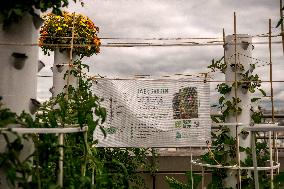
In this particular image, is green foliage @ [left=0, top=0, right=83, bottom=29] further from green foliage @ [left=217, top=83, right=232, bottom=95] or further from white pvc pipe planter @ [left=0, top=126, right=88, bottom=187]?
green foliage @ [left=217, top=83, right=232, bottom=95]

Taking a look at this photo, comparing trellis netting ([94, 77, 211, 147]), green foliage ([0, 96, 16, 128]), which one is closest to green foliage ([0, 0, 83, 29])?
green foliage ([0, 96, 16, 128])

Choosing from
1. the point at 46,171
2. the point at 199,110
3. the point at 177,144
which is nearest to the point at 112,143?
the point at 177,144

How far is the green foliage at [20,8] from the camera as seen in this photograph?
2.50 m

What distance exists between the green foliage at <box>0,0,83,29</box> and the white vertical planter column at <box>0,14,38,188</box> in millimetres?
72

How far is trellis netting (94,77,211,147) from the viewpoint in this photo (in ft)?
13.4

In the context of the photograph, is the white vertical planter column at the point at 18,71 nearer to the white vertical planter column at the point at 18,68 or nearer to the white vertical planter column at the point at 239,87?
the white vertical planter column at the point at 18,68

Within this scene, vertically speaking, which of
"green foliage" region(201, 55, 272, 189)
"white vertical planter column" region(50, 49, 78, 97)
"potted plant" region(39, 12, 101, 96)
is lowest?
"green foliage" region(201, 55, 272, 189)

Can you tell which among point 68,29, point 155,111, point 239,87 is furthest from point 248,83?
point 68,29

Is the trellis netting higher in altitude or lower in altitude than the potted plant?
lower

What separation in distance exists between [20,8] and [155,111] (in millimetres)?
1993

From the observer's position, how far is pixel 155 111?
409 centimetres

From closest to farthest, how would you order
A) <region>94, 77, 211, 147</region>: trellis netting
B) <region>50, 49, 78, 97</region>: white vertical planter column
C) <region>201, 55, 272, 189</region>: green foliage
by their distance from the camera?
<region>94, 77, 211, 147</region>: trellis netting
<region>201, 55, 272, 189</region>: green foliage
<region>50, 49, 78, 97</region>: white vertical planter column

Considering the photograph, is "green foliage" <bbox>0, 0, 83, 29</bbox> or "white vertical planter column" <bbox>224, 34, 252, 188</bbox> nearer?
"green foliage" <bbox>0, 0, 83, 29</bbox>

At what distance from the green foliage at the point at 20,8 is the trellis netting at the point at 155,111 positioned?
154 cm
